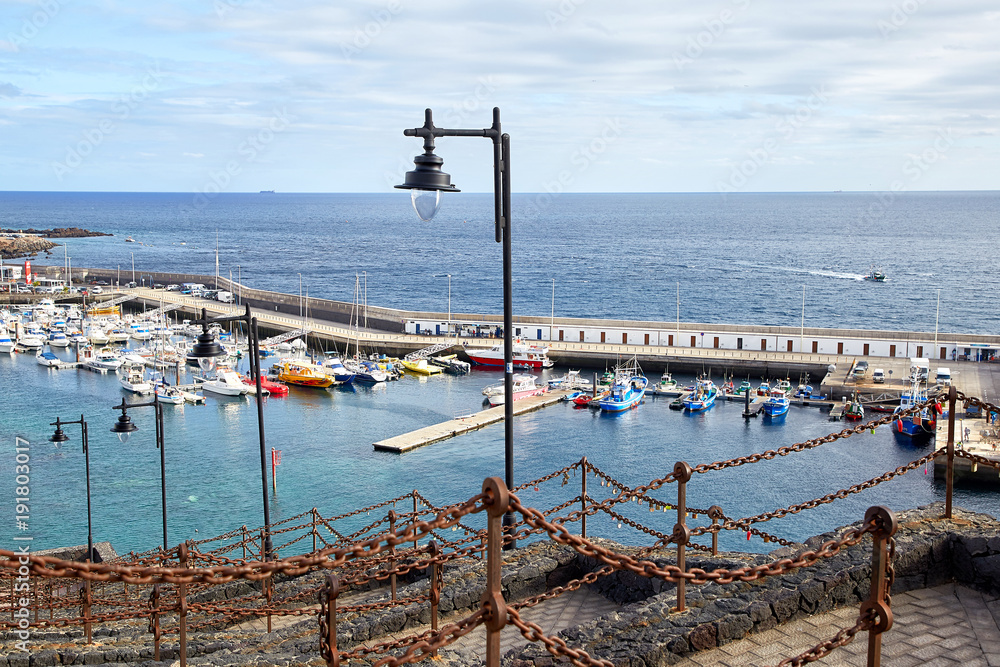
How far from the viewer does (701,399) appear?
4484 cm

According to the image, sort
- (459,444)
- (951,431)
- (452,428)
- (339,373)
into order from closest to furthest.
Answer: (951,431), (459,444), (452,428), (339,373)

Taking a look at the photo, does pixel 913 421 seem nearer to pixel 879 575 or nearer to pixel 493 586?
pixel 879 575

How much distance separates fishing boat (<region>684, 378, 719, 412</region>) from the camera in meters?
44.4

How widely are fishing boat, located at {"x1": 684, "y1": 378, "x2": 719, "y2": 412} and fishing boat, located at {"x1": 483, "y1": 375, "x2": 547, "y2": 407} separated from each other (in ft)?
26.3

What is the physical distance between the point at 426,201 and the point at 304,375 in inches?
1769

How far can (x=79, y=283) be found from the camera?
89.6 m

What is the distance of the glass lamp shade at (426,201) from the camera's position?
7.52 meters

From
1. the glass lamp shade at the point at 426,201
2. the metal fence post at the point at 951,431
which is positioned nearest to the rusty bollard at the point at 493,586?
the metal fence post at the point at 951,431

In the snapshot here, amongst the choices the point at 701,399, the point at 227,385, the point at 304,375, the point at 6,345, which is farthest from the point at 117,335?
the point at 701,399

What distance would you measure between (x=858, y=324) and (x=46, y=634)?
7416 centimetres

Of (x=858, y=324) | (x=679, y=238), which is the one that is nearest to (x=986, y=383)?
(x=858, y=324)

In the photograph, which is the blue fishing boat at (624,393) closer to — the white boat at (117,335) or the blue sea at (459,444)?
the blue sea at (459,444)

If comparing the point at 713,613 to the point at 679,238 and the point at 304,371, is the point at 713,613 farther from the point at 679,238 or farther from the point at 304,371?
the point at 679,238

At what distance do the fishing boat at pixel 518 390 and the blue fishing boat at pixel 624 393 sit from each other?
429 cm
